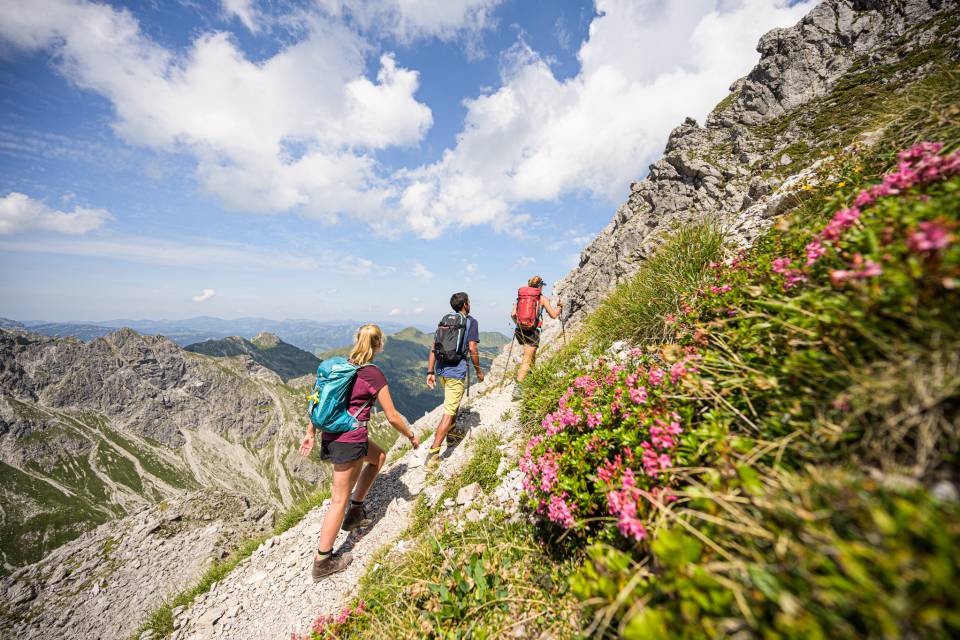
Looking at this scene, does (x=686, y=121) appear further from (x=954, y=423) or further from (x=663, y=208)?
(x=954, y=423)

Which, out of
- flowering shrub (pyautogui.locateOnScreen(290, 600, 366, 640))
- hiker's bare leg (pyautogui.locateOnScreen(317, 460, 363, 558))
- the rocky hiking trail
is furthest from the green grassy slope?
the rocky hiking trail

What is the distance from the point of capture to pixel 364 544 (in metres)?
5.99

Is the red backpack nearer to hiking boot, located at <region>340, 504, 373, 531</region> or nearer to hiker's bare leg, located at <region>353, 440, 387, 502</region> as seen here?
hiker's bare leg, located at <region>353, 440, 387, 502</region>

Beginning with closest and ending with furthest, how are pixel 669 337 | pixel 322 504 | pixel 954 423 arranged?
1. pixel 954 423
2. pixel 669 337
3. pixel 322 504

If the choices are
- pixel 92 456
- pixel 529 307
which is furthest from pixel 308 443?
pixel 92 456

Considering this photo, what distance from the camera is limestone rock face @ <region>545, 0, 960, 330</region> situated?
38.5m

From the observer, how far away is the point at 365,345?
224 inches

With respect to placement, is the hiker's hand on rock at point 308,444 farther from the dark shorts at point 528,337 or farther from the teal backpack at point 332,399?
the dark shorts at point 528,337

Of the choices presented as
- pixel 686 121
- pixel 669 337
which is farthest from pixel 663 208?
pixel 669 337

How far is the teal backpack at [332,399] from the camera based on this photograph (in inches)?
199

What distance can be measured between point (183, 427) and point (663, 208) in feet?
874

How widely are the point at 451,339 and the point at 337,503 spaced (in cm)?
376

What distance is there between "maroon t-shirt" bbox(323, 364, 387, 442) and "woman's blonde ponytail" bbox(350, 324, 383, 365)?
0.20 m

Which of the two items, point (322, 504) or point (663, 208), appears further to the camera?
point (663, 208)
